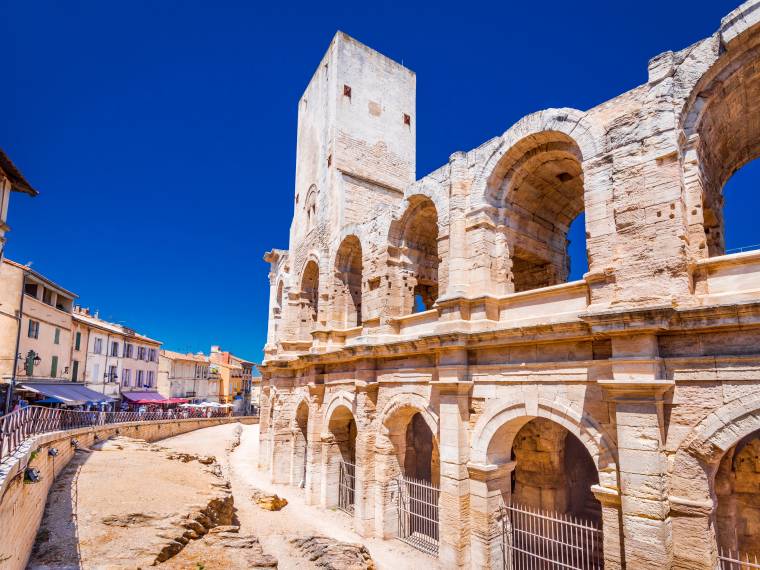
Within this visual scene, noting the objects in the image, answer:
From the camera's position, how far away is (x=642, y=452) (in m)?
7.30

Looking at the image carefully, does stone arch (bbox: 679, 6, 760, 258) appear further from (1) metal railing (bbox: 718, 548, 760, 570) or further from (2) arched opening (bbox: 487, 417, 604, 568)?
(2) arched opening (bbox: 487, 417, 604, 568)

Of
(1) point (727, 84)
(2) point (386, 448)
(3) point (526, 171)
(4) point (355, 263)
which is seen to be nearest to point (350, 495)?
(2) point (386, 448)

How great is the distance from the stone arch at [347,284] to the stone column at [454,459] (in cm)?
631

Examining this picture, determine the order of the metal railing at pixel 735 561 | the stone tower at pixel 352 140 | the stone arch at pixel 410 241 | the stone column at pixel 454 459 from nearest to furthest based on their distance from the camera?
the metal railing at pixel 735 561
the stone column at pixel 454 459
the stone arch at pixel 410 241
the stone tower at pixel 352 140

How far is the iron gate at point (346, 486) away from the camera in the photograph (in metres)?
15.2

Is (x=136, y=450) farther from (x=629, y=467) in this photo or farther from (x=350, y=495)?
(x=629, y=467)

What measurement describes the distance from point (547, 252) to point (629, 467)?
6.46 metres

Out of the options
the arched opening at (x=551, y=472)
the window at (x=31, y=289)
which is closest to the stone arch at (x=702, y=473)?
the arched opening at (x=551, y=472)

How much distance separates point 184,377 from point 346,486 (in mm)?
40584

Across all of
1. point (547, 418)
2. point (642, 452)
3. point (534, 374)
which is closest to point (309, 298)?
point (534, 374)

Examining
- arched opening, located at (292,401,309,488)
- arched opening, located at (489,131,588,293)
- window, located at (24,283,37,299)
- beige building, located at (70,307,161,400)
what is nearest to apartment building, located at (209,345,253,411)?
beige building, located at (70,307,161,400)

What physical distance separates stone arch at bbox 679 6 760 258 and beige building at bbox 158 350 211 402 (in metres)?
47.4

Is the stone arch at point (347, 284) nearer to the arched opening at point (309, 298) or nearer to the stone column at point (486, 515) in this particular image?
the arched opening at point (309, 298)

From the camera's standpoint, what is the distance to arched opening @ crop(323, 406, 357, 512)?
1540 centimetres
